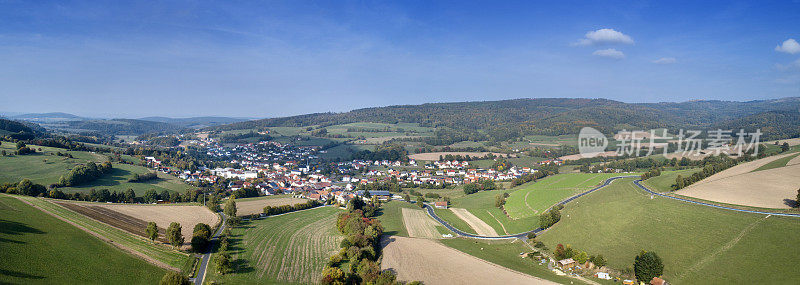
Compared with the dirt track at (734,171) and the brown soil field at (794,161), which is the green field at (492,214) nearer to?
the dirt track at (734,171)

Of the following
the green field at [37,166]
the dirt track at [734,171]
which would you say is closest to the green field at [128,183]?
the green field at [37,166]

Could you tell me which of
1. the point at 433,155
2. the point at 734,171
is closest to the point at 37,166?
the point at 433,155

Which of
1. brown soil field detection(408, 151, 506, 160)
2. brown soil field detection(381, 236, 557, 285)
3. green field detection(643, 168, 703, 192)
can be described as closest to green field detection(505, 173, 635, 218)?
green field detection(643, 168, 703, 192)

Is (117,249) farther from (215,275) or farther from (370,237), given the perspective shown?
(370,237)

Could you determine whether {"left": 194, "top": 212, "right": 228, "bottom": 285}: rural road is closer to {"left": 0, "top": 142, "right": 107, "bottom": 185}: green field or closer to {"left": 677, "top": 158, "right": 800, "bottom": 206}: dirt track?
{"left": 0, "top": 142, "right": 107, "bottom": 185}: green field

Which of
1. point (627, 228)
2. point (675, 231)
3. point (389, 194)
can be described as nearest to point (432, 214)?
point (389, 194)

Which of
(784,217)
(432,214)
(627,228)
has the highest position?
(784,217)
